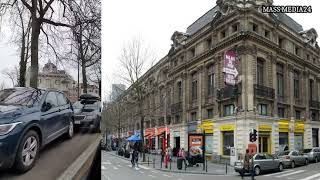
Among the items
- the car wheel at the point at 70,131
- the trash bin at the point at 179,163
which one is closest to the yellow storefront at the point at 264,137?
the trash bin at the point at 179,163

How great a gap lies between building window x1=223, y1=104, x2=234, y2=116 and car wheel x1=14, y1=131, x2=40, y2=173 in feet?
4.10

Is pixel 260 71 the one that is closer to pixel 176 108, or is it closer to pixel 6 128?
pixel 176 108

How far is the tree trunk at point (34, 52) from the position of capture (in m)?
1.30

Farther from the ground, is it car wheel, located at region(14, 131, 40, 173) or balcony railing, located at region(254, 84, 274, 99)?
balcony railing, located at region(254, 84, 274, 99)

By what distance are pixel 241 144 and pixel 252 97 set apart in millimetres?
292

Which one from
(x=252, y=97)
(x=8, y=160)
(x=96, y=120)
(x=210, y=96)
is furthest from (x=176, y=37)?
(x=8, y=160)

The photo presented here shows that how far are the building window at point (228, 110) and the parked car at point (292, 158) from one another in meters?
0.41

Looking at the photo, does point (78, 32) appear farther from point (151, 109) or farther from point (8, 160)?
point (151, 109)

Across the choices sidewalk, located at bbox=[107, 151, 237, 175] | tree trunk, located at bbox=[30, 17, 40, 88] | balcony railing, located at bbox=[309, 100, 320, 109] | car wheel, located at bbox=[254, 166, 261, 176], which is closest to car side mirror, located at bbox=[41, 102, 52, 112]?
tree trunk, located at bbox=[30, 17, 40, 88]

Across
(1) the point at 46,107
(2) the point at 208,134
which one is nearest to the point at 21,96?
(1) the point at 46,107

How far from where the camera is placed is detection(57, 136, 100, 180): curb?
139 cm

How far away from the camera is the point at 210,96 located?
7.52 feet

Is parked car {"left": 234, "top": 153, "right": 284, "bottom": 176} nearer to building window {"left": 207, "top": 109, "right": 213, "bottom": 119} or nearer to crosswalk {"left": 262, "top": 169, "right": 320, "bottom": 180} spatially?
crosswalk {"left": 262, "top": 169, "right": 320, "bottom": 180}

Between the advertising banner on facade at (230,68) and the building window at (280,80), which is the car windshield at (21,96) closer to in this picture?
the advertising banner on facade at (230,68)
